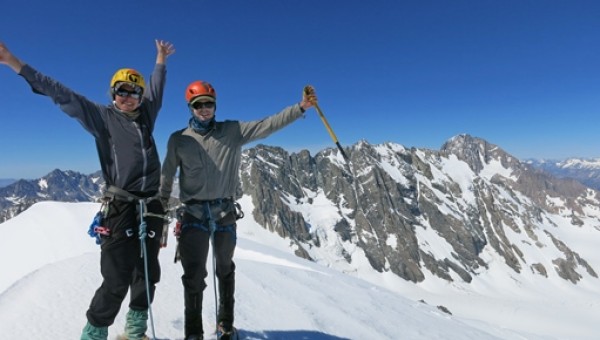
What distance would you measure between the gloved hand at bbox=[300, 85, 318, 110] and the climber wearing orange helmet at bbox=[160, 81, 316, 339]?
0.62m

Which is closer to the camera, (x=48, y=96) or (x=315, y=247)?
(x=48, y=96)

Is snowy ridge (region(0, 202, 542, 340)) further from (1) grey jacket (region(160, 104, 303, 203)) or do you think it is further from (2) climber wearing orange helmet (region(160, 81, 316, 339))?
(1) grey jacket (region(160, 104, 303, 203))

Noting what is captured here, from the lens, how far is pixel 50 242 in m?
20.9

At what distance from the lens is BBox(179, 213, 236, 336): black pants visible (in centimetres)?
716

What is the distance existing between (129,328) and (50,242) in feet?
58.3

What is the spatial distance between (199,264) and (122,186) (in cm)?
200

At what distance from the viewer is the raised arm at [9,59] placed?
5.34 m

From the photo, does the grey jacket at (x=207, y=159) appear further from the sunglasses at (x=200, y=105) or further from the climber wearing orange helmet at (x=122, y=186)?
the climber wearing orange helmet at (x=122, y=186)

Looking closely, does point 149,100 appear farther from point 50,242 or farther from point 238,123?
point 50,242

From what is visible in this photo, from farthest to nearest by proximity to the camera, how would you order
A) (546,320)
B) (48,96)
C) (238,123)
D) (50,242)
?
1. (546,320)
2. (50,242)
3. (238,123)
4. (48,96)

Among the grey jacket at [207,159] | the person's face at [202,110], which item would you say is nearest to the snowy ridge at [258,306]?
the grey jacket at [207,159]

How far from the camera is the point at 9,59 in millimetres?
5367

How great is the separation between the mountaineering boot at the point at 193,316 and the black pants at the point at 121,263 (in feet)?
3.33

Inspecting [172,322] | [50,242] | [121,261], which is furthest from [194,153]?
[50,242]
